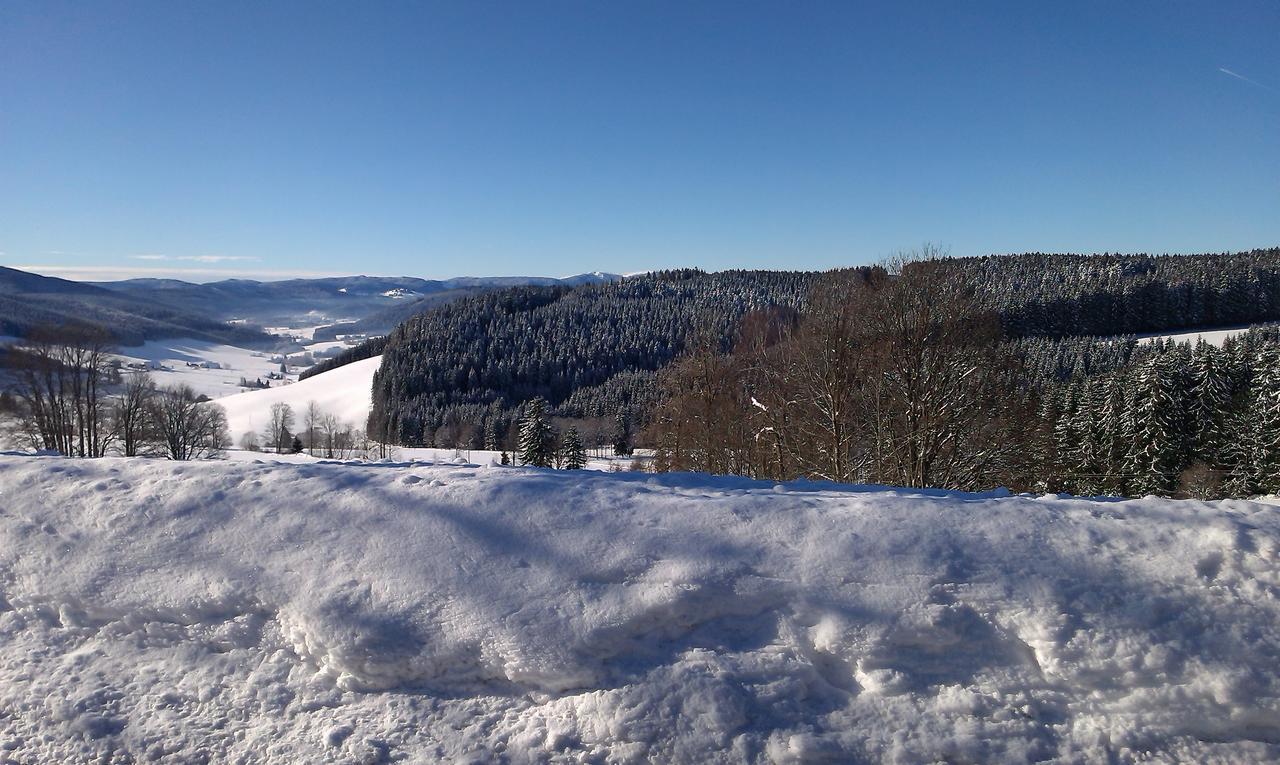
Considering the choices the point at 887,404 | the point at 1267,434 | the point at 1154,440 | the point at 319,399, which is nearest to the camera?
the point at 887,404

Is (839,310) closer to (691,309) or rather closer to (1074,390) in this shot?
(1074,390)

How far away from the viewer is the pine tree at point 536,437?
36.2 m

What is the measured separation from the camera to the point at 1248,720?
3875 mm

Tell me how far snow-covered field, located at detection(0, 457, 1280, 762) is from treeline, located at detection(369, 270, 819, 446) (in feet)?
231

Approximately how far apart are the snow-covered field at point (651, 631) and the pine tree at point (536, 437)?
3022cm

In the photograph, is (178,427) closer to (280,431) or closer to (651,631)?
(651,631)

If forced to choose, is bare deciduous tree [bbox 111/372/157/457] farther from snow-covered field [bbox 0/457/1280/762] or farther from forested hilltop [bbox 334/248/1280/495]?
snow-covered field [bbox 0/457/1280/762]

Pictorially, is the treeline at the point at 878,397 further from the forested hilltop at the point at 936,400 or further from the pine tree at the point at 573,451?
the pine tree at the point at 573,451

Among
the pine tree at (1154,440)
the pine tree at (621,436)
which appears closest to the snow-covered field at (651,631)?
the pine tree at (1154,440)

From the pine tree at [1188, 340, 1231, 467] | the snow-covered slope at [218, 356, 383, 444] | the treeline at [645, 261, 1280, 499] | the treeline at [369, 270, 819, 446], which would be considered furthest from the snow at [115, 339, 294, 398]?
the pine tree at [1188, 340, 1231, 467]

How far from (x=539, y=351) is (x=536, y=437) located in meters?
73.5

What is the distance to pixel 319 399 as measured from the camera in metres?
109

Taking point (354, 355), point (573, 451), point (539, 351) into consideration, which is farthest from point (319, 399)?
point (573, 451)

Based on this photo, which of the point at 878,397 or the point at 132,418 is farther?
the point at 132,418
